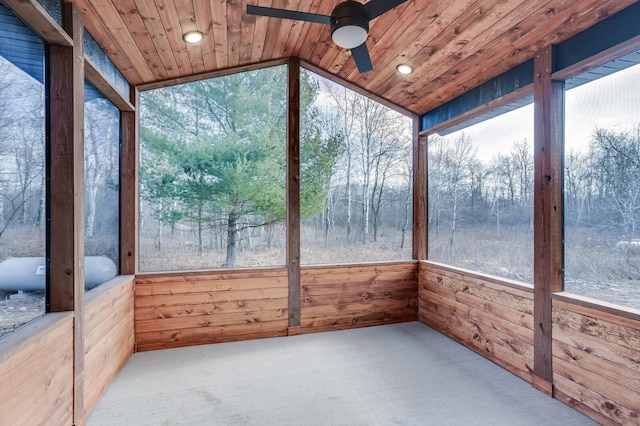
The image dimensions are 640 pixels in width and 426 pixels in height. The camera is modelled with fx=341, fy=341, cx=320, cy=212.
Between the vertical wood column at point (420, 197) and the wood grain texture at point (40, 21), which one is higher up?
the wood grain texture at point (40, 21)

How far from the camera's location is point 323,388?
2676mm

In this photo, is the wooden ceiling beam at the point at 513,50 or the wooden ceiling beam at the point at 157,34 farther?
the wooden ceiling beam at the point at 157,34

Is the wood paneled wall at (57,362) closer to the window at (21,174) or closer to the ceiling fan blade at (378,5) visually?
the window at (21,174)

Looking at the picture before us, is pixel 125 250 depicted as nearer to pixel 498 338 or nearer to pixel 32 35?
pixel 32 35

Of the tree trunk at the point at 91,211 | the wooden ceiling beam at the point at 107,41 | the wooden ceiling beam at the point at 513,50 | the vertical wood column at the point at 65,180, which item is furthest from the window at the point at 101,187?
the wooden ceiling beam at the point at 513,50

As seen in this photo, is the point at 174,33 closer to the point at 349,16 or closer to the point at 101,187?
A: the point at 101,187

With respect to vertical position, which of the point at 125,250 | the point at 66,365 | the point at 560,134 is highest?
the point at 560,134

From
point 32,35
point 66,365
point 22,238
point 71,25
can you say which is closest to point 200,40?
point 71,25

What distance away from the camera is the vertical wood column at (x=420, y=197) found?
4410 millimetres

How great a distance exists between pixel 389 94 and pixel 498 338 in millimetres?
2887

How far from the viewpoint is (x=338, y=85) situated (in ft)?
13.6

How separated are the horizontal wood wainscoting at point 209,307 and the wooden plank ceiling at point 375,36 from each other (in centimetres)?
210

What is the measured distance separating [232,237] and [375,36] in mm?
2457

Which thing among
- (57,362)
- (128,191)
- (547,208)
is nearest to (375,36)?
(547,208)
